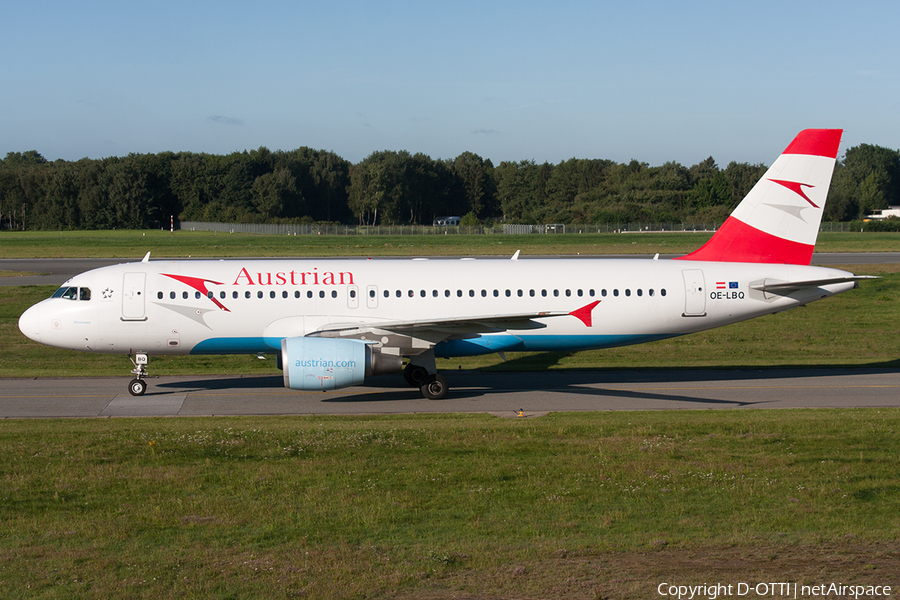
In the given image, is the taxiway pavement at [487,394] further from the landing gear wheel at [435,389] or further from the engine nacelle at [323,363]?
the engine nacelle at [323,363]

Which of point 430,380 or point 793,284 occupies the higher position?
point 793,284

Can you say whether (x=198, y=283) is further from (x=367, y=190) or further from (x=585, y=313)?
(x=367, y=190)

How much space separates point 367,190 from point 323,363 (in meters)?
147

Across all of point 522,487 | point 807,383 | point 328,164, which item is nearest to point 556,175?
point 328,164

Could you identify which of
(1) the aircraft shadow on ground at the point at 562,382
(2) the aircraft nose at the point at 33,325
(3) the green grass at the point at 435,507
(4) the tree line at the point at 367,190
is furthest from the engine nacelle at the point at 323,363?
(4) the tree line at the point at 367,190

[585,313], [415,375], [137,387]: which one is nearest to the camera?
[137,387]

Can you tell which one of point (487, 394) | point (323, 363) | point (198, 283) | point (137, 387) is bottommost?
point (487, 394)

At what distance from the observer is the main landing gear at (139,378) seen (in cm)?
2388

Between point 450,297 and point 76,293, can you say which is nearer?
point 76,293

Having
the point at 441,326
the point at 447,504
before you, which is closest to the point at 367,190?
the point at 441,326

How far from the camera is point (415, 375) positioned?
82.6 feet

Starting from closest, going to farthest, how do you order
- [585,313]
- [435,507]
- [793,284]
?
[435,507], [585,313], [793,284]

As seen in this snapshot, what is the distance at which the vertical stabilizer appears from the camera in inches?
994

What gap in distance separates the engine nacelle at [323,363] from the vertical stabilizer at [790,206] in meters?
11.7
